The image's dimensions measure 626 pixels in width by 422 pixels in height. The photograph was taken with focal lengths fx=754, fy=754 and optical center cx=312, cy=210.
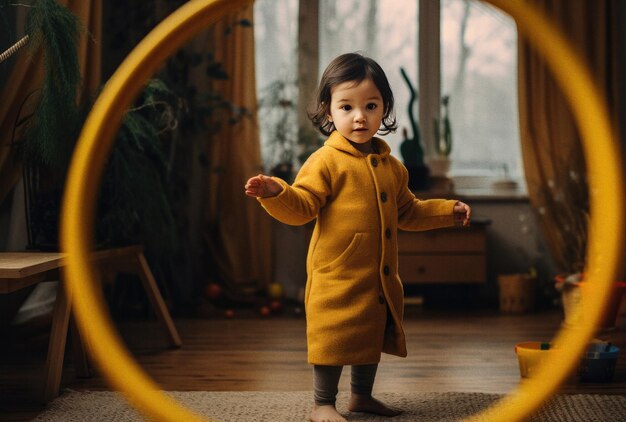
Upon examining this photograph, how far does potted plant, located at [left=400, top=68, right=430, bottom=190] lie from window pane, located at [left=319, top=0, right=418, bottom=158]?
0.30 m

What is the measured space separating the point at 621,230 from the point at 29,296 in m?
2.31

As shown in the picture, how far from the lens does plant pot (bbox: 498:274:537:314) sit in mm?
3684

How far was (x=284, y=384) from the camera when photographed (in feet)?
7.27

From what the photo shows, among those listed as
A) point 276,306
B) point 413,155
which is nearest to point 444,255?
point 413,155

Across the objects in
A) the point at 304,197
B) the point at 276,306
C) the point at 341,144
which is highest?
the point at 341,144

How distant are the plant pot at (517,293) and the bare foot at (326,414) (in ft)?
7.06

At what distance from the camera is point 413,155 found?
12.8ft

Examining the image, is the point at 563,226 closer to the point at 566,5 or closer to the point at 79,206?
the point at 566,5

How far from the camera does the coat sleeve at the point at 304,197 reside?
160 centimetres

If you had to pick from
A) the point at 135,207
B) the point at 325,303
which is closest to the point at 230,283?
the point at 135,207

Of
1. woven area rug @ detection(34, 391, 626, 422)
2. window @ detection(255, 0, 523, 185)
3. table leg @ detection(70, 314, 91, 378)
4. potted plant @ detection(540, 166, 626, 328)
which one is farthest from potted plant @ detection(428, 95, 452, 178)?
table leg @ detection(70, 314, 91, 378)

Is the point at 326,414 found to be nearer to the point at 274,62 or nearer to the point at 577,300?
the point at 577,300

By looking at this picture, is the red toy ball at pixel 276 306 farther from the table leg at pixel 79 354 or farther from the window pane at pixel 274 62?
the table leg at pixel 79 354

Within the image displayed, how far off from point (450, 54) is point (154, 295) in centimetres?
238
